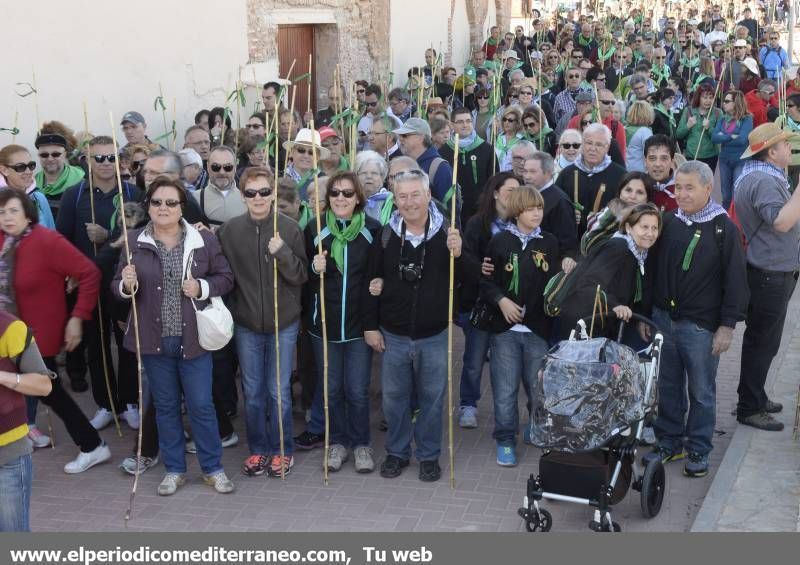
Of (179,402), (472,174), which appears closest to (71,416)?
(179,402)

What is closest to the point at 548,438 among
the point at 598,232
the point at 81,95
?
the point at 598,232

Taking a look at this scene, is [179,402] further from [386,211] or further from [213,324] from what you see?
[386,211]

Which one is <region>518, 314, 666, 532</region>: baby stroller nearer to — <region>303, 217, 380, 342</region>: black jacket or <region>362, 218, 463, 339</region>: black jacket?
<region>362, 218, 463, 339</region>: black jacket

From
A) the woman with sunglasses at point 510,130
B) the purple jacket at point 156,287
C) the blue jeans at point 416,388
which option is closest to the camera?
the purple jacket at point 156,287

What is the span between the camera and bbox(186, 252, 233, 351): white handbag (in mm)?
5895

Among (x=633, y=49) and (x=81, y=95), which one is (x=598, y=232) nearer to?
(x=81, y=95)

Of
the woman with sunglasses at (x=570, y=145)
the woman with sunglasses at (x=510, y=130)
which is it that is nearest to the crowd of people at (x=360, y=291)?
the woman with sunglasses at (x=570, y=145)

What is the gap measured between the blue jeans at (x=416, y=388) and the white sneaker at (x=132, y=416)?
1844 millimetres

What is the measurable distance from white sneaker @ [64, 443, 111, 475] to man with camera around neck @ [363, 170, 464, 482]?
5.86 ft

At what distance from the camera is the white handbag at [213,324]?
5.89 metres

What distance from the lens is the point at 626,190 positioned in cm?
697

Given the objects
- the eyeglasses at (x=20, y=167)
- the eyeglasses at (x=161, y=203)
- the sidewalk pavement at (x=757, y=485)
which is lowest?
the sidewalk pavement at (x=757, y=485)

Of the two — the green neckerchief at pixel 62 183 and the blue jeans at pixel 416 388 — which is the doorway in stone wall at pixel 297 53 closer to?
the green neckerchief at pixel 62 183

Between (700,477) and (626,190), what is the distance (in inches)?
74.9
